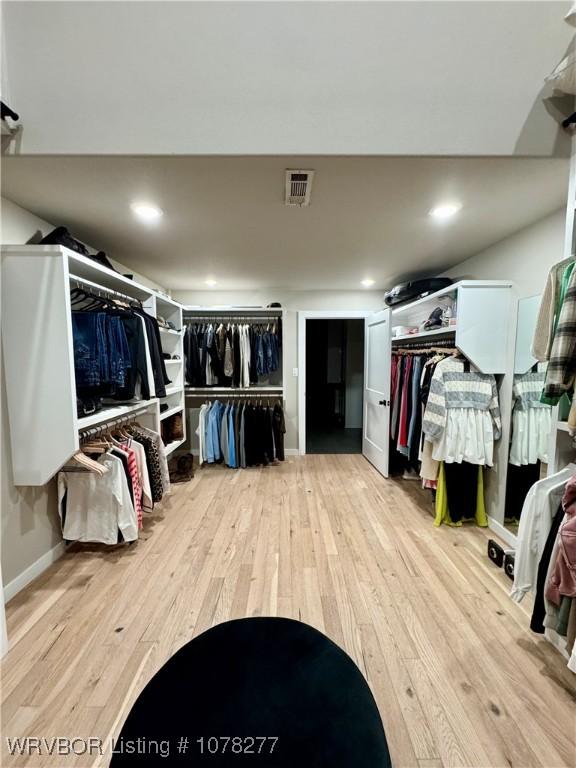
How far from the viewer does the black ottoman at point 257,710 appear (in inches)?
27.6

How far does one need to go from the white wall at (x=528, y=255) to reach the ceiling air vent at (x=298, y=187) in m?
1.62

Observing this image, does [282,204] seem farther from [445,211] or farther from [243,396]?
[243,396]

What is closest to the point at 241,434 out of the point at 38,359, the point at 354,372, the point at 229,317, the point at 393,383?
the point at 229,317

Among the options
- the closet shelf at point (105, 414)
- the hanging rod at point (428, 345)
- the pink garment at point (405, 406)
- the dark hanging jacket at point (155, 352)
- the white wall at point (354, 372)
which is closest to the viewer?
the closet shelf at point (105, 414)

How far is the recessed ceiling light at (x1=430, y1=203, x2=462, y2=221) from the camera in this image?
1866 millimetres

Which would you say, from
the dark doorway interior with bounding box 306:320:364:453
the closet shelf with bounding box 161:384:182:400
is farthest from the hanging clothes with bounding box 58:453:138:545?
the dark doorway interior with bounding box 306:320:364:453

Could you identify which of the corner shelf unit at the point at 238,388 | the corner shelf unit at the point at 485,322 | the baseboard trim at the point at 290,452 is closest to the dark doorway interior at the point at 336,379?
the baseboard trim at the point at 290,452

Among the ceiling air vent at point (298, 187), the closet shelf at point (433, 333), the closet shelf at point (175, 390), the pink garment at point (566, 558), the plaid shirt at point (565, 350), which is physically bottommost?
the pink garment at point (566, 558)

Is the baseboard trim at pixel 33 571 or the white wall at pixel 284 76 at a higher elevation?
the white wall at pixel 284 76

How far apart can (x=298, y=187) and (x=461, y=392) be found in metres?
1.84

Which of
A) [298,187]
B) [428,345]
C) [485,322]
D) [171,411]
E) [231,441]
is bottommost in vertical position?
[231,441]

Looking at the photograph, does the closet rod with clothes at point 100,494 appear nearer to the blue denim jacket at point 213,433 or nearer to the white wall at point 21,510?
the white wall at point 21,510

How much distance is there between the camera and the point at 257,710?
0.80 meters

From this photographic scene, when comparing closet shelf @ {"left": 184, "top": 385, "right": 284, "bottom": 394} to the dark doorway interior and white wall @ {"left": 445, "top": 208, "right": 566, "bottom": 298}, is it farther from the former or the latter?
white wall @ {"left": 445, "top": 208, "right": 566, "bottom": 298}
